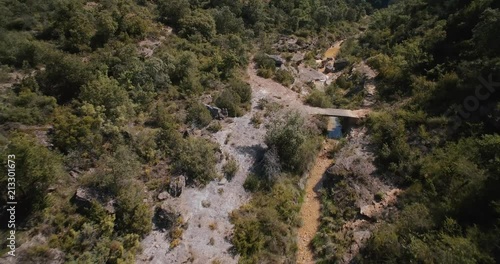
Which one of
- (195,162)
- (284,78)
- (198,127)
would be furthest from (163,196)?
(284,78)

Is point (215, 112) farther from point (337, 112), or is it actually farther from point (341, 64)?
point (341, 64)

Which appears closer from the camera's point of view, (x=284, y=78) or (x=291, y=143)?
(x=291, y=143)

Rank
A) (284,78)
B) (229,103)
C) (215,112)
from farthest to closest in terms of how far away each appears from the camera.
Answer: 1. (284,78)
2. (229,103)
3. (215,112)

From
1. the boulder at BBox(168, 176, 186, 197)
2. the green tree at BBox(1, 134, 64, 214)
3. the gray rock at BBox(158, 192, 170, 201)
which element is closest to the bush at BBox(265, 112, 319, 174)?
the boulder at BBox(168, 176, 186, 197)

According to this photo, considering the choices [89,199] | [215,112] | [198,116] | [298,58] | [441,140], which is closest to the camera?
[89,199]

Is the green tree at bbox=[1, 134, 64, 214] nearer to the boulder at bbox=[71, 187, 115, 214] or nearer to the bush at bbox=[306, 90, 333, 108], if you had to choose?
the boulder at bbox=[71, 187, 115, 214]

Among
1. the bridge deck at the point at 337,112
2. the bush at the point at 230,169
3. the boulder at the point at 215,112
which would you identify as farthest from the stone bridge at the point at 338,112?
the bush at the point at 230,169

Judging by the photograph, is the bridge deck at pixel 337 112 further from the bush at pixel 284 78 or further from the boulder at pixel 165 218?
the boulder at pixel 165 218
